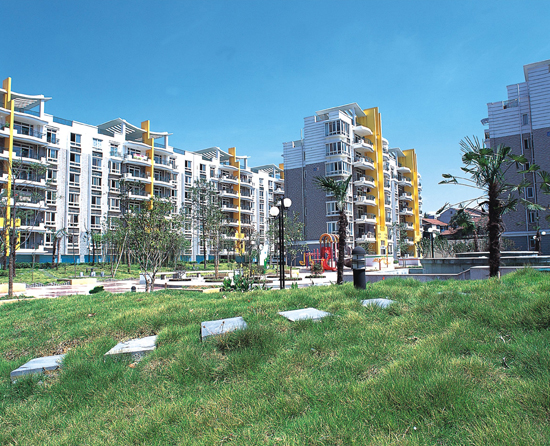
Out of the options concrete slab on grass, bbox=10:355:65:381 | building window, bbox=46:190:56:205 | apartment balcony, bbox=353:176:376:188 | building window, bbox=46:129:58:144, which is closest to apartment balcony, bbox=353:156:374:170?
apartment balcony, bbox=353:176:376:188

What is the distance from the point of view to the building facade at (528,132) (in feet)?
136

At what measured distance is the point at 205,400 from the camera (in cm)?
338

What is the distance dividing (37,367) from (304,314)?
11.3 feet

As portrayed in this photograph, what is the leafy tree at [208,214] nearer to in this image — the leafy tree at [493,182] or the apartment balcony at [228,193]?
the apartment balcony at [228,193]

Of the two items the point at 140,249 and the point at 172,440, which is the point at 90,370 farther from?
the point at 140,249

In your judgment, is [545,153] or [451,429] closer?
[451,429]

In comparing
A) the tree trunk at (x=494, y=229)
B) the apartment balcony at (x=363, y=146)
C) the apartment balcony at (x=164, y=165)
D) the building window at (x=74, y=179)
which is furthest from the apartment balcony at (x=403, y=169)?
the tree trunk at (x=494, y=229)

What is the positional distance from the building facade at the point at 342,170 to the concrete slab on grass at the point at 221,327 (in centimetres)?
4661

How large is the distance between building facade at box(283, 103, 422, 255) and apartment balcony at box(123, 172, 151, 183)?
20.4 meters

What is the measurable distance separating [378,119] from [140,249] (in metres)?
49.3

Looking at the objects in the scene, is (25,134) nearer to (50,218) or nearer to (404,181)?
(50,218)

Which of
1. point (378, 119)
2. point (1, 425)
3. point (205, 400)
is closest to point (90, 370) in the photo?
point (1, 425)

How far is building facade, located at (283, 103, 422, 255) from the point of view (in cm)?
5241

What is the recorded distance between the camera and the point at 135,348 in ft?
15.7
